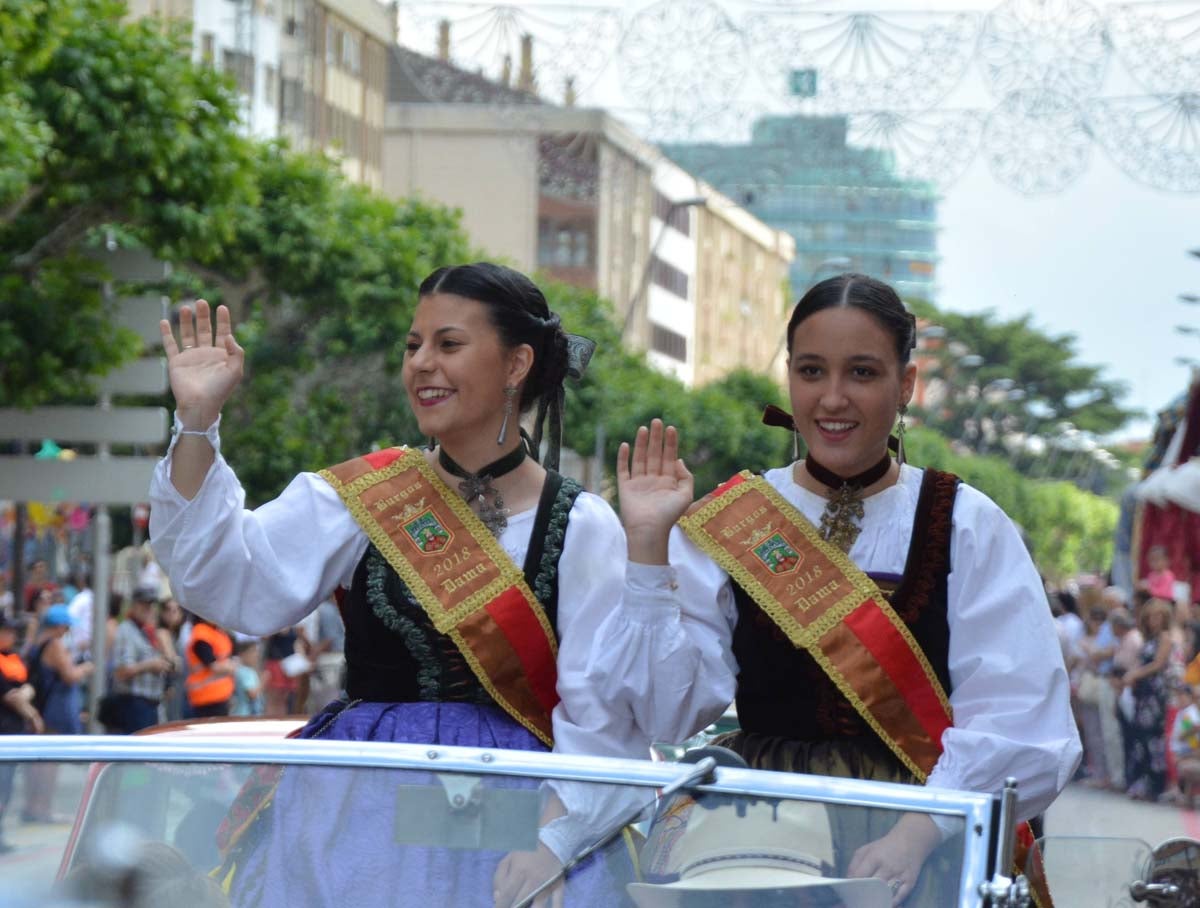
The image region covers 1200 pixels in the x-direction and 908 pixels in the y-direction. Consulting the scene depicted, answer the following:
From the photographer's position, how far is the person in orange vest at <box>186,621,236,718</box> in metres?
14.7

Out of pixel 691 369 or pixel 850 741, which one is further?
pixel 691 369

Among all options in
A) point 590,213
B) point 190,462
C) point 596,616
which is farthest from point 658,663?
point 590,213

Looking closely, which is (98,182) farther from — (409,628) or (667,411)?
(667,411)

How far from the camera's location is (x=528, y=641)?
4.02m

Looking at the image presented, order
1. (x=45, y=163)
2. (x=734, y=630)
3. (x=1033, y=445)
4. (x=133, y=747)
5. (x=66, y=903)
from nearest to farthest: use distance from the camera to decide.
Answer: (x=66, y=903), (x=133, y=747), (x=734, y=630), (x=45, y=163), (x=1033, y=445)

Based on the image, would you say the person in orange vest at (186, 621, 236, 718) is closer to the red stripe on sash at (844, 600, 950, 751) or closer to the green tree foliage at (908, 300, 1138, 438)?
the red stripe on sash at (844, 600, 950, 751)

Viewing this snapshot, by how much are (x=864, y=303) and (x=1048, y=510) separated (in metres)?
98.1

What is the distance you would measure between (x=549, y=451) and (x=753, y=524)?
0.43m

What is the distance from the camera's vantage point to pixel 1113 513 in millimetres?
121625

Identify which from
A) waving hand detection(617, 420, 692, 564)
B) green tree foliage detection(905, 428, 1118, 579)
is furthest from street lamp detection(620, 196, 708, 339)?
green tree foliage detection(905, 428, 1118, 579)

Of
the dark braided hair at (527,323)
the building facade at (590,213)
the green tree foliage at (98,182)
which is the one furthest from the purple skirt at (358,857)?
the building facade at (590,213)

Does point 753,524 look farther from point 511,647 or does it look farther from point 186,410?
point 186,410

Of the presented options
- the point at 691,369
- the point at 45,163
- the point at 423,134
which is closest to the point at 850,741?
the point at 45,163

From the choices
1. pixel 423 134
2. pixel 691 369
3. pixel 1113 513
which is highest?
pixel 423 134
